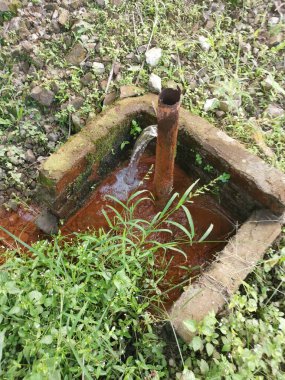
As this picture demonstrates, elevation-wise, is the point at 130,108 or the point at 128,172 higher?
the point at 130,108

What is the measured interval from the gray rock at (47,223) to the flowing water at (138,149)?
60cm

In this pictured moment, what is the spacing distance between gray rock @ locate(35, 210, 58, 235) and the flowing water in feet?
1.97

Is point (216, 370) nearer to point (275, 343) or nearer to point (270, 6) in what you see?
point (275, 343)

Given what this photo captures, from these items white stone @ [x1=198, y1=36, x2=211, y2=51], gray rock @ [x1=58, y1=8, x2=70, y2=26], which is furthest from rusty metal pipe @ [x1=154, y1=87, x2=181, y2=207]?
gray rock @ [x1=58, y1=8, x2=70, y2=26]

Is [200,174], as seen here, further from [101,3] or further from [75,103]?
[101,3]

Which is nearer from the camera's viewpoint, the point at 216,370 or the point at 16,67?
the point at 216,370

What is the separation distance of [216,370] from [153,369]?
0.97 feet

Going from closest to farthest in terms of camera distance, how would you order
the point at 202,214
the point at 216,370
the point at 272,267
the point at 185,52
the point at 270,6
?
1. the point at 216,370
2. the point at 272,267
3. the point at 202,214
4. the point at 185,52
5. the point at 270,6

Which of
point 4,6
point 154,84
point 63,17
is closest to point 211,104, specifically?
point 154,84

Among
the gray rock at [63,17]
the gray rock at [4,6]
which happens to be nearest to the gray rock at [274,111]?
the gray rock at [63,17]

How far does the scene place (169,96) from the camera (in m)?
2.12

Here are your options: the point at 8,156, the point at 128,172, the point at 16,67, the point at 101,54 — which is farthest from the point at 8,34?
the point at 128,172

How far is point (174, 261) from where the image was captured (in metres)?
2.56

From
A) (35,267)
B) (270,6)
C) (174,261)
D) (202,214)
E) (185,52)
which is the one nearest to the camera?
(35,267)
